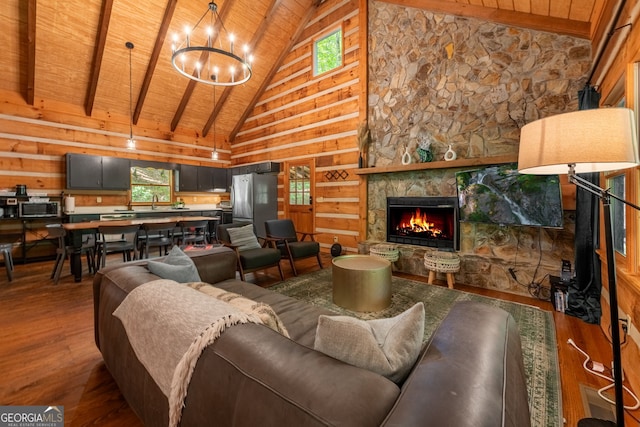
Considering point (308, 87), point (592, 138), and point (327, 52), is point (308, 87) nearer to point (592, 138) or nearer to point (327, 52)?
point (327, 52)

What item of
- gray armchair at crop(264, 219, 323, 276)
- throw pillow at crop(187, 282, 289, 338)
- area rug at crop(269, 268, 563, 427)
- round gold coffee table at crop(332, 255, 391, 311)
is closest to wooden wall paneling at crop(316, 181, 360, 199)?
gray armchair at crop(264, 219, 323, 276)

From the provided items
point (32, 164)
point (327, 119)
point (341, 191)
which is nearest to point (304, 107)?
point (327, 119)

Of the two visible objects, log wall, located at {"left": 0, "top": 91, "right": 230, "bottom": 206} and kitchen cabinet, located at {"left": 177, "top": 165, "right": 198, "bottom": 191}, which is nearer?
log wall, located at {"left": 0, "top": 91, "right": 230, "bottom": 206}

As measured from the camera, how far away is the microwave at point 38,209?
4777mm

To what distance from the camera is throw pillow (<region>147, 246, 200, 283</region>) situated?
6.08ft

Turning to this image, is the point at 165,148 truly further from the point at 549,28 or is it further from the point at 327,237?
the point at 549,28

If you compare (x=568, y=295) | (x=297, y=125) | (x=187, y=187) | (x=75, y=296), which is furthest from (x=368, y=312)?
(x=187, y=187)

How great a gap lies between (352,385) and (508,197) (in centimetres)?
349

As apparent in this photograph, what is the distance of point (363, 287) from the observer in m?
2.81

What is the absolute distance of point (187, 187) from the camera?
23.3 feet

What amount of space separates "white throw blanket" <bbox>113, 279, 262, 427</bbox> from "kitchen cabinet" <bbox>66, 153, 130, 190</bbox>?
572cm

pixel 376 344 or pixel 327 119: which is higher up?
pixel 327 119

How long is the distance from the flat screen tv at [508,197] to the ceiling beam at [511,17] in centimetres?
155

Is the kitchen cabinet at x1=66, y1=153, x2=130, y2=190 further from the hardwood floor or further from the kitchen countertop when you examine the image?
the hardwood floor
